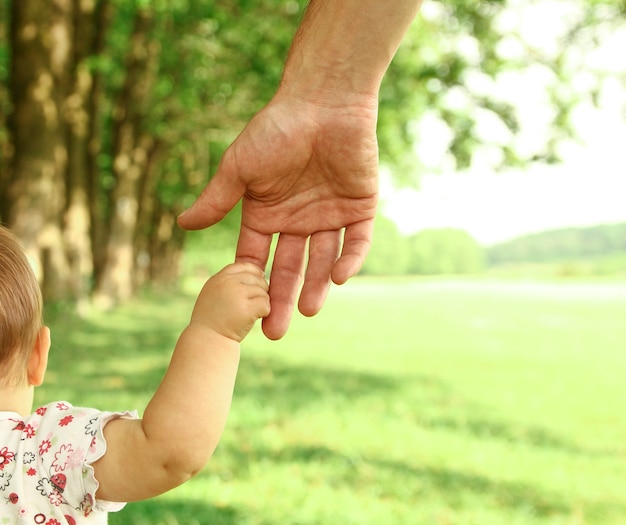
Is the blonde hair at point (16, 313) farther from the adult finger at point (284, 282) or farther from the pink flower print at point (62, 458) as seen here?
the adult finger at point (284, 282)

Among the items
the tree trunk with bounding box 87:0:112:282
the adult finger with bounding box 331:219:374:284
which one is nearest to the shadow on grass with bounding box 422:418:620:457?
the adult finger with bounding box 331:219:374:284

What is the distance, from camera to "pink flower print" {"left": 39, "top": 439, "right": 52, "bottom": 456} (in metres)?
1.90

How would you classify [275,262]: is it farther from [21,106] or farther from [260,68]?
[260,68]

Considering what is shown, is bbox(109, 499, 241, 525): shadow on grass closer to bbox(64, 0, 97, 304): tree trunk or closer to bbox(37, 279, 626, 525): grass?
bbox(37, 279, 626, 525): grass

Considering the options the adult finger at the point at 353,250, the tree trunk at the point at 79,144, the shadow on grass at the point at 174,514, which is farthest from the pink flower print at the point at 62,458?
the tree trunk at the point at 79,144

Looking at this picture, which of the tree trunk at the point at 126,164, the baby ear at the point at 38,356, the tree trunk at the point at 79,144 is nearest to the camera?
the baby ear at the point at 38,356

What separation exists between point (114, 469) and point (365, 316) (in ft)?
70.5

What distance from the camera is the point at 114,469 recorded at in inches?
73.8

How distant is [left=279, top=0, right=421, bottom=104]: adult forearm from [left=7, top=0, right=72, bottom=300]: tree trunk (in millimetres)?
9492

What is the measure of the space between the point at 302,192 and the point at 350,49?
53cm

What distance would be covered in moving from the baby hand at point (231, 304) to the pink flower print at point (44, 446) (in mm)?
465

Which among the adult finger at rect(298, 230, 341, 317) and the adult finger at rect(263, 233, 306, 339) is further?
the adult finger at rect(298, 230, 341, 317)

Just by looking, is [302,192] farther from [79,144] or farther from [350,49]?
[79,144]

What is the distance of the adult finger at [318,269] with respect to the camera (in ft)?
8.41
